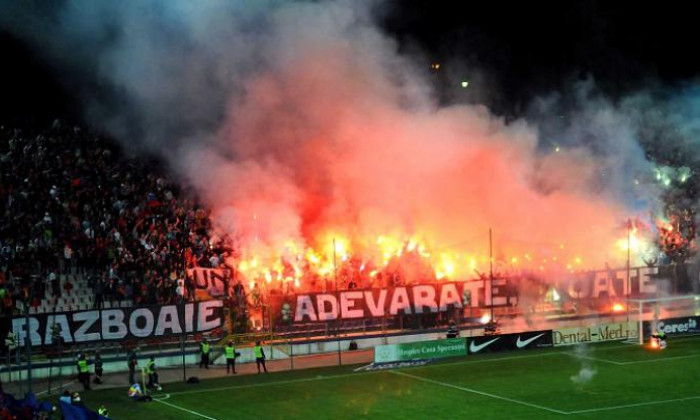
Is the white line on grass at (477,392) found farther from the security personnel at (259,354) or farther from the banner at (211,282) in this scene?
the banner at (211,282)

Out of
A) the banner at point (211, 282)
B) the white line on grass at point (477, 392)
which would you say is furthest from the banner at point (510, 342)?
the banner at point (211, 282)

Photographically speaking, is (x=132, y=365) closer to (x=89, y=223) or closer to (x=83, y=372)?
(x=83, y=372)

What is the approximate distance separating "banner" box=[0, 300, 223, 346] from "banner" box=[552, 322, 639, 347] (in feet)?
39.5

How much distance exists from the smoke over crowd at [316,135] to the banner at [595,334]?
607cm

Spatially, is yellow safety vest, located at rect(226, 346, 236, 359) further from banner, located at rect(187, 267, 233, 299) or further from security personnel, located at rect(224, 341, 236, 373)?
banner, located at rect(187, 267, 233, 299)

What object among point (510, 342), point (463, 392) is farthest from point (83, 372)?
point (510, 342)

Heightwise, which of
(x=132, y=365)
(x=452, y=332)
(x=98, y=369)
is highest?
(x=452, y=332)

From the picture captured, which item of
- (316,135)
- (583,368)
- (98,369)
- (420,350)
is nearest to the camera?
(98,369)

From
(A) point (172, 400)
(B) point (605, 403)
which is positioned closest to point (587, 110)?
(B) point (605, 403)

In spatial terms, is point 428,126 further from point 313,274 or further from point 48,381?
point 48,381

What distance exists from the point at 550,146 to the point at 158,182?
65.9ft

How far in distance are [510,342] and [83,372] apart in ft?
47.2

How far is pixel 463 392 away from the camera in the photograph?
25.5 metres

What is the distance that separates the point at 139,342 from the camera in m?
30.1
